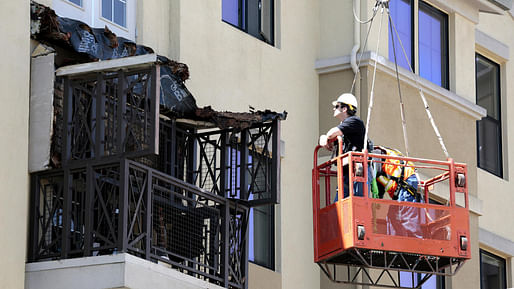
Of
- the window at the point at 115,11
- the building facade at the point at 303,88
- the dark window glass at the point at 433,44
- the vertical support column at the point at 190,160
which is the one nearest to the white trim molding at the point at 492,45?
→ the building facade at the point at 303,88

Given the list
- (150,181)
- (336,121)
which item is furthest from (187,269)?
(336,121)

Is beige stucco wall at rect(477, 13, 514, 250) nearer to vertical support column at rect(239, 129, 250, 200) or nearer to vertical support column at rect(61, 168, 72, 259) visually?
vertical support column at rect(239, 129, 250, 200)

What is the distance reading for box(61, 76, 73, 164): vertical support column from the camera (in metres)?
17.0

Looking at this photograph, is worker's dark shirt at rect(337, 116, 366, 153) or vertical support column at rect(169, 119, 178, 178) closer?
worker's dark shirt at rect(337, 116, 366, 153)

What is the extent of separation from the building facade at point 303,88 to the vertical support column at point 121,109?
1.03m

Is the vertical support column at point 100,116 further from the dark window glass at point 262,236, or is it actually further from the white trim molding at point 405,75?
the white trim molding at point 405,75

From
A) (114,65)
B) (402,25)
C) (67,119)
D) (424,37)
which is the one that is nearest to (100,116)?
(67,119)

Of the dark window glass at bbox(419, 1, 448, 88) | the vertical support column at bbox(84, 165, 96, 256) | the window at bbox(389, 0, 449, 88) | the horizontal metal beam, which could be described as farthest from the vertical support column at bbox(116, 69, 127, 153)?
the dark window glass at bbox(419, 1, 448, 88)

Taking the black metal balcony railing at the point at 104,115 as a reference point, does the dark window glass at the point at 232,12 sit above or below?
above

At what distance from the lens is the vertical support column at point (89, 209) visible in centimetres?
1666

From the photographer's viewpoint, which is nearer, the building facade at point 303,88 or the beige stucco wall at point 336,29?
the building facade at point 303,88

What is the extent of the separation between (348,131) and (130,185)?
10.3 ft

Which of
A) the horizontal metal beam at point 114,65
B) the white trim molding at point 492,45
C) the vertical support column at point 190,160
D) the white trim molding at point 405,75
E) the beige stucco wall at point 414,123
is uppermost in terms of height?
the white trim molding at point 492,45

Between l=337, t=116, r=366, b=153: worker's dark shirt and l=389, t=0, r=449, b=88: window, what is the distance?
5419mm
